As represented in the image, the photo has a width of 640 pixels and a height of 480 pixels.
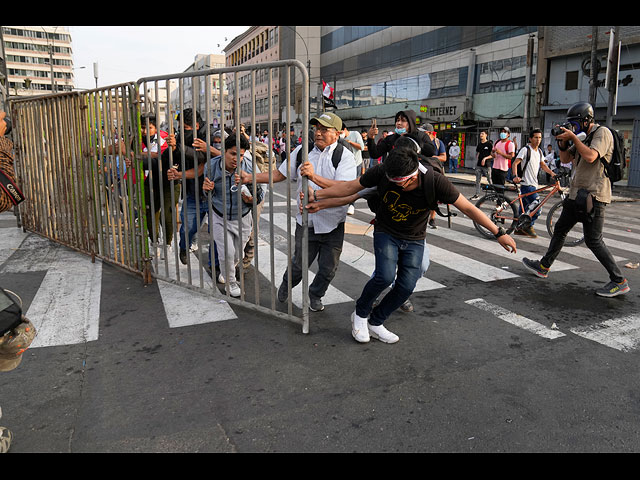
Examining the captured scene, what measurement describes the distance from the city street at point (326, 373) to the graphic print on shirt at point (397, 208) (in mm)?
1054

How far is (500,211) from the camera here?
9023 millimetres

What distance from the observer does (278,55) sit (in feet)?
193

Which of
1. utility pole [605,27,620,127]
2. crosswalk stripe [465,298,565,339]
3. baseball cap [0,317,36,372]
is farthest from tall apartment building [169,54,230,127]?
utility pole [605,27,620,127]

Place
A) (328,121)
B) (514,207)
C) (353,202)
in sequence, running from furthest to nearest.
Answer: (514,207), (328,121), (353,202)

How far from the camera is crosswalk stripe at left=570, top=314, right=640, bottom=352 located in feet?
14.0

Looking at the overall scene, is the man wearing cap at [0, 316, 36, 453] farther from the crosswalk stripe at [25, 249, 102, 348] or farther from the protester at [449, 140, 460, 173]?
the protester at [449, 140, 460, 173]

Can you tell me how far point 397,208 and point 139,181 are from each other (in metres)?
2.97

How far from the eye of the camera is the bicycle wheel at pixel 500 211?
881cm

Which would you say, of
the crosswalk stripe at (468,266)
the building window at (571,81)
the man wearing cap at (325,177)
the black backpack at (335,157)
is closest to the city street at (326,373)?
the crosswalk stripe at (468,266)

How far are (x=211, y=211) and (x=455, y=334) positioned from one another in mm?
2584

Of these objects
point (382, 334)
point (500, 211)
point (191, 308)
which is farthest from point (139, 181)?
point (500, 211)

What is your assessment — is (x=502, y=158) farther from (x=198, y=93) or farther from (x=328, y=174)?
(x=198, y=93)

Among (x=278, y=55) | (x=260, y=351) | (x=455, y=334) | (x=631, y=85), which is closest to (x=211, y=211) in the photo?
(x=260, y=351)
